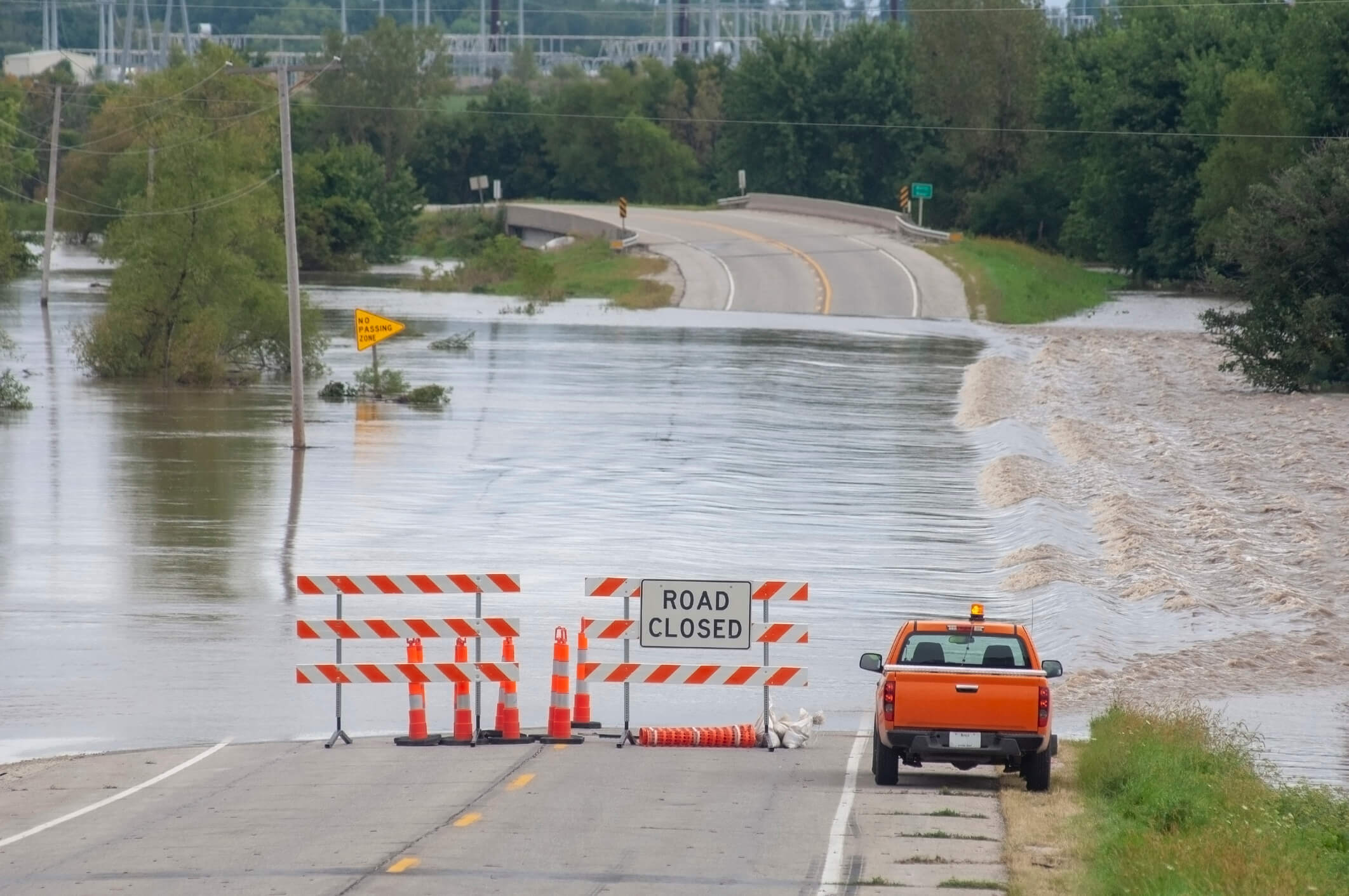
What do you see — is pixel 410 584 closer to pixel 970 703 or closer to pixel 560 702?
pixel 560 702

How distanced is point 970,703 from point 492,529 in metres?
15.2

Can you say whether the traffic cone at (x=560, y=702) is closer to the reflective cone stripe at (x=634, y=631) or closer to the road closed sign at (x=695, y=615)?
the reflective cone stripe at (x=634, y=631)

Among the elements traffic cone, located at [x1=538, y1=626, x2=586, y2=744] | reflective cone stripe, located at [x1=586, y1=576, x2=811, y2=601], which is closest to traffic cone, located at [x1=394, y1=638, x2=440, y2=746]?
traffic cone, located at [x1=538, y1=626, x2=586, y2=744]

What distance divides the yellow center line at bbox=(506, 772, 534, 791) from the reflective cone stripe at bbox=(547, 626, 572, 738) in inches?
53.3

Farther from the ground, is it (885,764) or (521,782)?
(885,764)

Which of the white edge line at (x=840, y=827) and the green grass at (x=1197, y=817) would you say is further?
the white edge line at (x=840, y=827)

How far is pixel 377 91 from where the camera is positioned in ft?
444

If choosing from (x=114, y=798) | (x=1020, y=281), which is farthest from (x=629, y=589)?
(x=1020, y=281)

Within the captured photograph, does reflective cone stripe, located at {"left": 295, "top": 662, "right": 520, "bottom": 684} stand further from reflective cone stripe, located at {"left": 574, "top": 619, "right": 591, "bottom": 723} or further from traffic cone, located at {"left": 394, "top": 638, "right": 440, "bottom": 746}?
reflective cone stripe, located at {"left": 574, "top": 619, "right": 591, "bottom": 723}

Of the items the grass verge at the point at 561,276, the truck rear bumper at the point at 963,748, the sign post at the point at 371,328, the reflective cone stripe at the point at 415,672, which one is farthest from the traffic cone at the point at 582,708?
the grass verge at the point at 561,276

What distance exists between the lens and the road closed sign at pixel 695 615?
14.7 m

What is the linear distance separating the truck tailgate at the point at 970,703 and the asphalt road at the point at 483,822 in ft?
1.69

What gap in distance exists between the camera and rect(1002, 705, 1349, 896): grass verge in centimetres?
956

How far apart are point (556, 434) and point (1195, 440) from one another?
12946 mm
